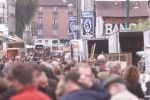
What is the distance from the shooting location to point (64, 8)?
17850 cm

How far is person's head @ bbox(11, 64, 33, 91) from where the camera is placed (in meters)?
7.95

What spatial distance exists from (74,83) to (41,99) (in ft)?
2.20

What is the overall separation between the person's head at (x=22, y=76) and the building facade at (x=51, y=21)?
159487 mm

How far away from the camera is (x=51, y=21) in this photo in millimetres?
175250

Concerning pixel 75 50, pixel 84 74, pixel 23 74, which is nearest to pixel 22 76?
pixel 23 74

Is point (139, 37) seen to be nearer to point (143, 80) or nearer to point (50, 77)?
point (143, 80)

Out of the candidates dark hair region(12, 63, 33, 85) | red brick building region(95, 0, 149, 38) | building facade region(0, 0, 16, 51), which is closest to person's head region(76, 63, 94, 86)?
dark hair region(12, 63, 33, 85)

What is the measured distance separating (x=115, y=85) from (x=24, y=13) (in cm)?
9550

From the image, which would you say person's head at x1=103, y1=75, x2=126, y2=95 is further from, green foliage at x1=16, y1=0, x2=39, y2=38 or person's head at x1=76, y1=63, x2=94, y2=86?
green foliage at x1=16, y1=0, x2=39, y2=38

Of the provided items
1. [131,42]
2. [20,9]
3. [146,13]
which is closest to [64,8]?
[20,9]

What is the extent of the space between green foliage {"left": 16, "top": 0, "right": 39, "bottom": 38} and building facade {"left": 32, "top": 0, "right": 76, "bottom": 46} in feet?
202

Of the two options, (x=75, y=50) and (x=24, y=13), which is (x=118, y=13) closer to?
(x=75, y=50)

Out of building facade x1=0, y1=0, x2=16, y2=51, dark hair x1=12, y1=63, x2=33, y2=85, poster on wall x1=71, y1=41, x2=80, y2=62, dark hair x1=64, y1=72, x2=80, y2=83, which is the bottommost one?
poster on wall x1=71, y1=41, x2=80, y2=62

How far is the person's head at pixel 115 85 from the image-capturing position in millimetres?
8997
